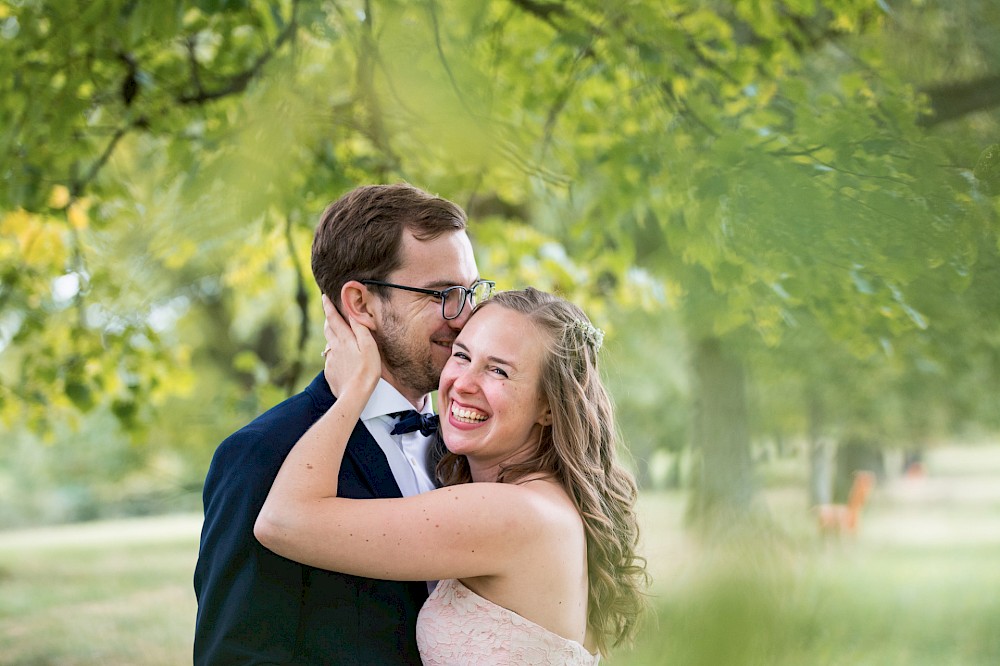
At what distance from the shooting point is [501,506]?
2.05 m

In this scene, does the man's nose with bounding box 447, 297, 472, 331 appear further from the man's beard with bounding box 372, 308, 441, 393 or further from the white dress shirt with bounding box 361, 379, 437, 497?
the white dress shirt with bounding box 361, 379, 437, 497

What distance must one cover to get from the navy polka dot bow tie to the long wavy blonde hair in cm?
8

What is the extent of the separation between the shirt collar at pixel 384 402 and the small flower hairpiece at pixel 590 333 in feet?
1.47

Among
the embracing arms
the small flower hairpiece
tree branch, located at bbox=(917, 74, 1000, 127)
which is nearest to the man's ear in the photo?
the embracing arms

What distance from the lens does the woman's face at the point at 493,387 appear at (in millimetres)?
2232

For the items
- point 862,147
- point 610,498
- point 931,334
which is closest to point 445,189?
point 931,334

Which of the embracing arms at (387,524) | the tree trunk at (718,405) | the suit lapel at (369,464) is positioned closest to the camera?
the embracing arms at (387,524)

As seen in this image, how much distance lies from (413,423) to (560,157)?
347 centimetres

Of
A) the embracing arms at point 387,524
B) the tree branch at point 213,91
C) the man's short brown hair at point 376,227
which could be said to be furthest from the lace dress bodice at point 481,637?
the tree branch at point 213,91

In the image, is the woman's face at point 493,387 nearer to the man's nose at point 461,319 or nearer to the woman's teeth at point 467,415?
the woman's teeth at point 467,415

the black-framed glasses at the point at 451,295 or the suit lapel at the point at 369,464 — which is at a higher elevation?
the black-framed glasses at the point at 451,295

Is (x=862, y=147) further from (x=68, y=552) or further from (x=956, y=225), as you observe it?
(x=68, y=552)

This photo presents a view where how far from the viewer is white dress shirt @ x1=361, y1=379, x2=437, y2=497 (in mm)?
2289

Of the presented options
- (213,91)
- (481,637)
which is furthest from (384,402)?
(213,91)
